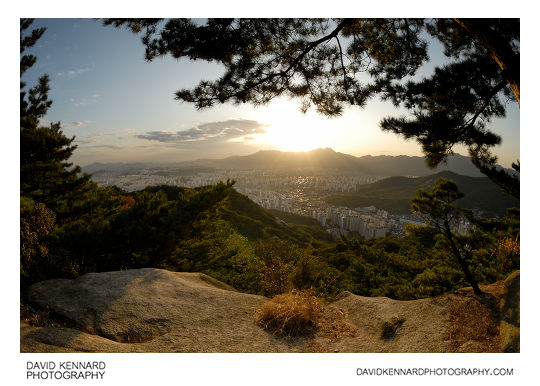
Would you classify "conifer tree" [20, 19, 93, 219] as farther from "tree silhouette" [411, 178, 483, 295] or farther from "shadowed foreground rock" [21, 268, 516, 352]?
"tree silhouette" [411, 178, 483, 295]

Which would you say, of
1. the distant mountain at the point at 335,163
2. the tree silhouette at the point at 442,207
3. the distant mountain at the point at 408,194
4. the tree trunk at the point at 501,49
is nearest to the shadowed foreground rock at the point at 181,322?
the tree silhouette at the point at 442,207

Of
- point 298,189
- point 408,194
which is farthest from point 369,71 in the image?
point 408,194

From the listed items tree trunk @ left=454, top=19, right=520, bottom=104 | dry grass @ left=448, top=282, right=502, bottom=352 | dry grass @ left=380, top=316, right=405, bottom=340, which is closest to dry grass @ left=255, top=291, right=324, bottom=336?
dry grass @ left=380, top=316, right=405, bottom=340

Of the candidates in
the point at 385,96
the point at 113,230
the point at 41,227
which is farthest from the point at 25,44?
the point at 385,96

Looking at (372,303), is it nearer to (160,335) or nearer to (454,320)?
(454,320)

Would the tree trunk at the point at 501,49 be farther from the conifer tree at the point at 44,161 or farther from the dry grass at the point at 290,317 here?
the conifer tree at the point at 44,161

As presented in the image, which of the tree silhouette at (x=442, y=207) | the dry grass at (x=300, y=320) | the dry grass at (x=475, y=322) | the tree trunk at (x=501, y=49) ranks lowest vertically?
the dry grass at (x=300, y=320)
